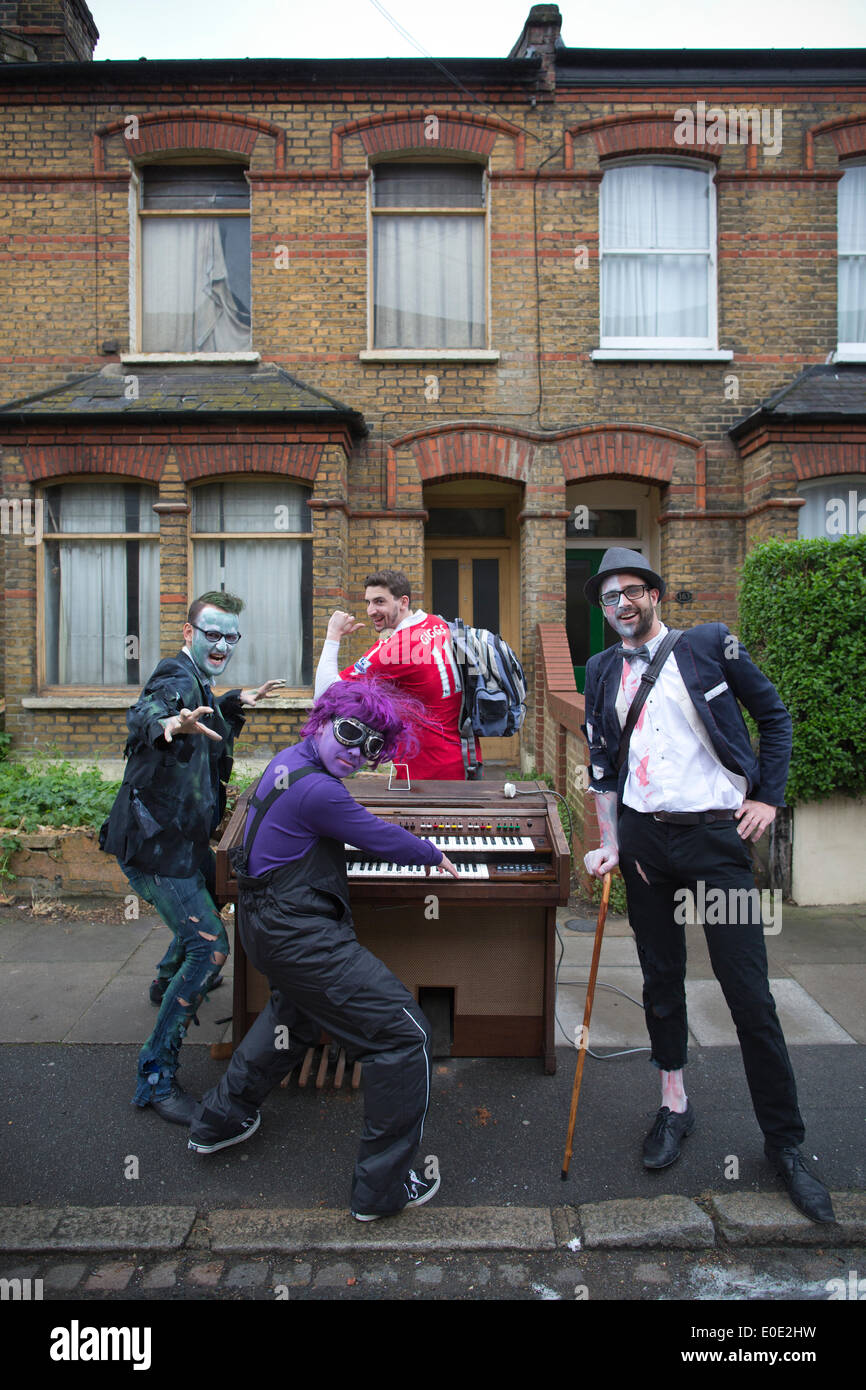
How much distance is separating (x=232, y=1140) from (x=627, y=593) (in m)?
2.66

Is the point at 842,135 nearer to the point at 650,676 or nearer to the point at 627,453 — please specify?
the point at 627,453

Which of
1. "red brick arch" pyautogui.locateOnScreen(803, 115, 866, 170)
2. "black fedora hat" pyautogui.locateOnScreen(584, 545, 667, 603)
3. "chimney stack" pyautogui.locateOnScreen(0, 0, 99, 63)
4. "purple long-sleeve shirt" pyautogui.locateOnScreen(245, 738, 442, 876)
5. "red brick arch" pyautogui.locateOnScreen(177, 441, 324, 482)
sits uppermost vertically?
"chimney stack" pyautogui.locateOnScreen(0, 0, 99, 63)

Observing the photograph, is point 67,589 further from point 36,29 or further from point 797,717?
point 797,717

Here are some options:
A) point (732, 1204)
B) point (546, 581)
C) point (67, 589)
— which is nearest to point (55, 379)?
point (67, 589)

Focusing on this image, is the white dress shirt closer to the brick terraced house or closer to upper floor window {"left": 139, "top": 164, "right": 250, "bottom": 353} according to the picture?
the brick terraced house

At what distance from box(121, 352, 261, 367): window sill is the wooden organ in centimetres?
651

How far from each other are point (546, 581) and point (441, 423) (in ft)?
6.53

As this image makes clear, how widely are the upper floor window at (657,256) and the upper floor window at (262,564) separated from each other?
13.0 ft

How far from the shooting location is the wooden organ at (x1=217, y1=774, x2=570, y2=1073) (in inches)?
151

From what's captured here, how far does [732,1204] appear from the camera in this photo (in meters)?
3.06

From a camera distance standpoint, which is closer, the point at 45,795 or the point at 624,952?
the point at 624,952

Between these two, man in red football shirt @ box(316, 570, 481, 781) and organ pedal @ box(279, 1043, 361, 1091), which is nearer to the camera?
organ pedal @ box(279, 1043, 361, 1091)

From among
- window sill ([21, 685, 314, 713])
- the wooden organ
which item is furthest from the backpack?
window sill ([21, 685, 314, 713])

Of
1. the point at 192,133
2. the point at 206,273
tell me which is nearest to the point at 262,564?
the point at 206,273
